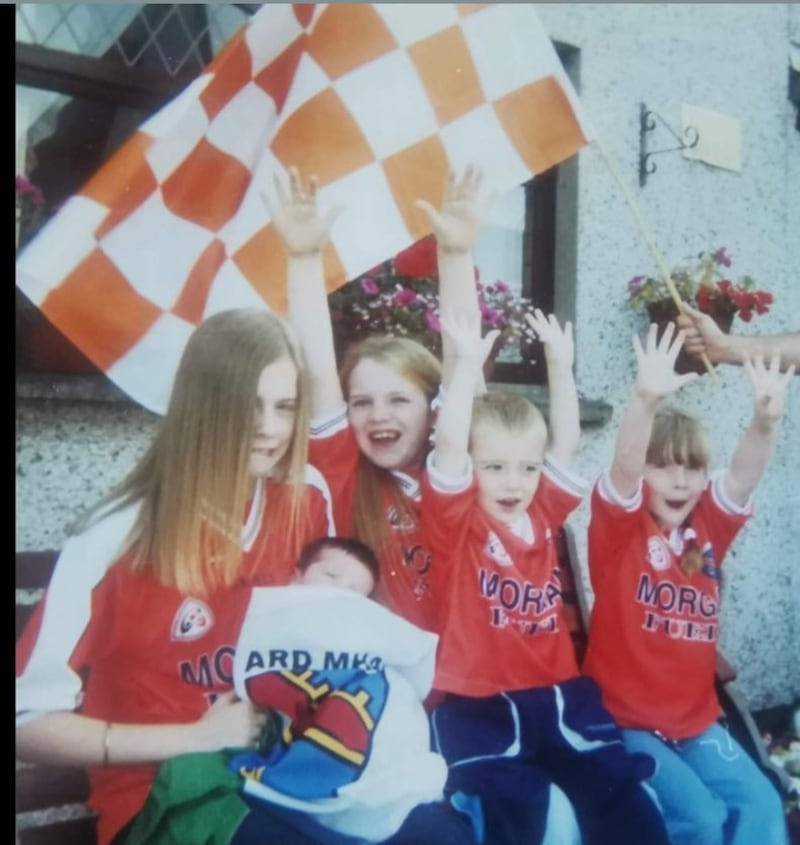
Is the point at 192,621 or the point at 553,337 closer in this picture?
the point at 192,621

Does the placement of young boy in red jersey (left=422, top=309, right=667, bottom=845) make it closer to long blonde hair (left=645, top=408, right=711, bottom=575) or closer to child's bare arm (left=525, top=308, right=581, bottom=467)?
child's bare arm (left=525, top=308, right=581, bottom=467)

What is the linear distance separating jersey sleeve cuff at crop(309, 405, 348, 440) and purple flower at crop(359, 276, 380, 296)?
25cm

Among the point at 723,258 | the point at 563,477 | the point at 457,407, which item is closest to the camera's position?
the point at 457,407

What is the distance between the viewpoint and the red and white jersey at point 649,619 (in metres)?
2.20

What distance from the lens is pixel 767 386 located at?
2264 millimetres

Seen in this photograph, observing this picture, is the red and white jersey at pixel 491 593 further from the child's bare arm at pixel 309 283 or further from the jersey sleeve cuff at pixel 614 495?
the child's bare arm at pixel 309 283

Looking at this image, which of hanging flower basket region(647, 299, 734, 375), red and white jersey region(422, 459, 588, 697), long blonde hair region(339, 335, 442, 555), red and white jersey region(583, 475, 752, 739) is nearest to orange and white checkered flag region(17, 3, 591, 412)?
long blonde hair region(339, 335, 442, 555)

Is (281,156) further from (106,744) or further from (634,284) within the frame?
(106,744)

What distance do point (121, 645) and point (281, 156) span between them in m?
0.97

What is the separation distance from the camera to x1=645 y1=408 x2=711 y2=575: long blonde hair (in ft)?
7.39

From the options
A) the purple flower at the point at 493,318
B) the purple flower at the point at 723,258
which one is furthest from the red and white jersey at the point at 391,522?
the purple flower at the point at 723,258

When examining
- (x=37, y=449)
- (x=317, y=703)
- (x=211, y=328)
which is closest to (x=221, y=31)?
(x=211, y=328)

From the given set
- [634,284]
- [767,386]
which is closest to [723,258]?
[634,284]

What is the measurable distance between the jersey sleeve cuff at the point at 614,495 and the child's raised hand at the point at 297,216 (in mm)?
779
